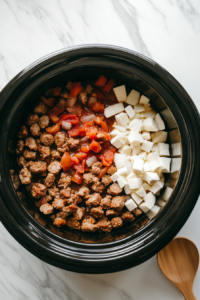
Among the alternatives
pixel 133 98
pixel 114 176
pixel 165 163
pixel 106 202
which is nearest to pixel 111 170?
pixel 114 176

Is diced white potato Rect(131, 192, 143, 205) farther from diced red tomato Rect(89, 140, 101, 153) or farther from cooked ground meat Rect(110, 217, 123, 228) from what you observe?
diced red tomato Rect(89, 140, 101, 153)

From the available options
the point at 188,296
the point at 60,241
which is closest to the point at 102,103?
the point at 60,241

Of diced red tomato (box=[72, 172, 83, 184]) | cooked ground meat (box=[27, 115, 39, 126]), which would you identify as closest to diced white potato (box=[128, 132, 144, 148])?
diced red tomato (box=[72, 172, 83, 184])

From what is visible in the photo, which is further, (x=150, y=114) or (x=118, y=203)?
(x=150, y=114)

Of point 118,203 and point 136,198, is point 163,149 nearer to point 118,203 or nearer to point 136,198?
point 136,198

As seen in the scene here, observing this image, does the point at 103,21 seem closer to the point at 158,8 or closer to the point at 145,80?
the point at 158,8

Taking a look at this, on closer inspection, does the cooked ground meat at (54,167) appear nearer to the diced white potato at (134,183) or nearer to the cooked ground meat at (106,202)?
the cooked ground meat at (106,202)

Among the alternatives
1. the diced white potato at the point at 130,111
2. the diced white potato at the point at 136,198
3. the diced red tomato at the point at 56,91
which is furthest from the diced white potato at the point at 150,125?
the diced red tomato at the point at 56,91
